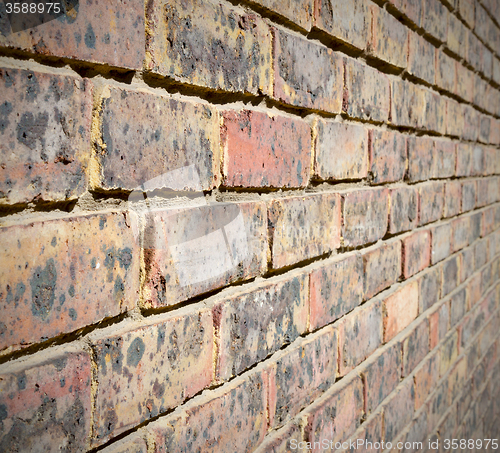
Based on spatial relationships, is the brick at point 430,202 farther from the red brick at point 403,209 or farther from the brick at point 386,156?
the brick at point 386,156

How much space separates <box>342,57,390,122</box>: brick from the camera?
2.58 feet

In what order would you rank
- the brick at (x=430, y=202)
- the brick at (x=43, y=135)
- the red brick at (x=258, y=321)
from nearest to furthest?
the brick at (x=43, y=135) < the red brick at (x=258, y=321) < the brick at (x=430, y=202)

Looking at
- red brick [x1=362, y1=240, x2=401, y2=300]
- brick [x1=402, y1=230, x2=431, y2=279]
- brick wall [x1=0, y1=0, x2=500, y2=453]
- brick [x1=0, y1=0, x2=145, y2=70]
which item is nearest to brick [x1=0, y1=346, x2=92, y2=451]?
brick wall [x1=0, y1=0, x2=500, y2=453]

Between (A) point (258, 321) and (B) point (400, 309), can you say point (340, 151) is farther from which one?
(B) point (400, 309)

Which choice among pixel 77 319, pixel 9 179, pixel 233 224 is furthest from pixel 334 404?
pixel 9 179

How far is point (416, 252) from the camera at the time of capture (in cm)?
110

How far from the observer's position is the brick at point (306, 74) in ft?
2.03

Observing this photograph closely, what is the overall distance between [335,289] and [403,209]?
364 mm

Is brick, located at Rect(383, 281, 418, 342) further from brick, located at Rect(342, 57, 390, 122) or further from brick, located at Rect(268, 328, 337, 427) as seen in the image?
brick, located at Rect(342, 57, 390, 122)

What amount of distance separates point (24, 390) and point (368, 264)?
2.22ft

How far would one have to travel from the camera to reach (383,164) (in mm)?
928

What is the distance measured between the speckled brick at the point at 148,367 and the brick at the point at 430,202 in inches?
31.2

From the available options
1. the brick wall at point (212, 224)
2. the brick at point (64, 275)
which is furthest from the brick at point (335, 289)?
the brick at point (64, 275)

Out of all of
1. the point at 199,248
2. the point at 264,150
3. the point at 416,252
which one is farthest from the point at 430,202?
the point at 199,248
